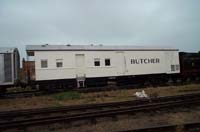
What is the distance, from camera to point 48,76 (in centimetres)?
1709

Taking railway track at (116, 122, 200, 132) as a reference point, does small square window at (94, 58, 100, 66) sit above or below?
above

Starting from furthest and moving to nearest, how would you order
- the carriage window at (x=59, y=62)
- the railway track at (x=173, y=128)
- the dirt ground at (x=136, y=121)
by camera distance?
the carriage window at (x=59, y=62)
the dirt ground at (x=136, y=121)
the railway track at (x=173, y=128)

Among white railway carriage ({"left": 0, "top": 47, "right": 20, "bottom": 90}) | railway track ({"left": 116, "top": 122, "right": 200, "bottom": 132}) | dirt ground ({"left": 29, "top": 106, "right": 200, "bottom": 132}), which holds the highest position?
white railway carriage ({"left": 0, "top": 47, "right": 20, "bottom": 90})

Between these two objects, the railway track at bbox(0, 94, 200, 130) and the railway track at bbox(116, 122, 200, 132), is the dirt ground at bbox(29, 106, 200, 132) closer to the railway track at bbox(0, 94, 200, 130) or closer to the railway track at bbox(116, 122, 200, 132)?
the railway track at bbox(116, 122, 200, 132)

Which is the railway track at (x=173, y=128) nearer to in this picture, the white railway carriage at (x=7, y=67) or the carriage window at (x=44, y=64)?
the white railway carriage at (x=7, y=67)

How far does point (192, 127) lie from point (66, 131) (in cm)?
390

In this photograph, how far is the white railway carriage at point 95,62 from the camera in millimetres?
17125

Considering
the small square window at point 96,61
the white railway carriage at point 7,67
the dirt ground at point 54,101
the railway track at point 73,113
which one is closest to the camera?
the railway track at point 73,113

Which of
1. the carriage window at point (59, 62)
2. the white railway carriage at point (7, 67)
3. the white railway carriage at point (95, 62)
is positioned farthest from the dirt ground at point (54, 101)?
the carriage window at point (59, 62)

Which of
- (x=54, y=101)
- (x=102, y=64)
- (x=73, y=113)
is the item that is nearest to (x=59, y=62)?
(x=102, y=64)

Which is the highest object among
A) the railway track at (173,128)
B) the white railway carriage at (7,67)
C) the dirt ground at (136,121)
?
the white railway carriage at (7,67)

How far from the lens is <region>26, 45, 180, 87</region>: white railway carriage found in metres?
17.1

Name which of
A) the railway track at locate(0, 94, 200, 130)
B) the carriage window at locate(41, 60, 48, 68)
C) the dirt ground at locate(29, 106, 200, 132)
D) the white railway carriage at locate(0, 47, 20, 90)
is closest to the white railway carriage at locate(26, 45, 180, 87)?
the carriage window at locate(41, 60, 48, 68)

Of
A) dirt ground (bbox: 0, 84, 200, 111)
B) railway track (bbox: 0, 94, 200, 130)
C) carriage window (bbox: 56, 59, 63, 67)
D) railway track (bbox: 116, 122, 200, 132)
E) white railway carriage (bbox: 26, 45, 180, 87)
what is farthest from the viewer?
carriage window (bbox: 56, 59, 63, 67)
